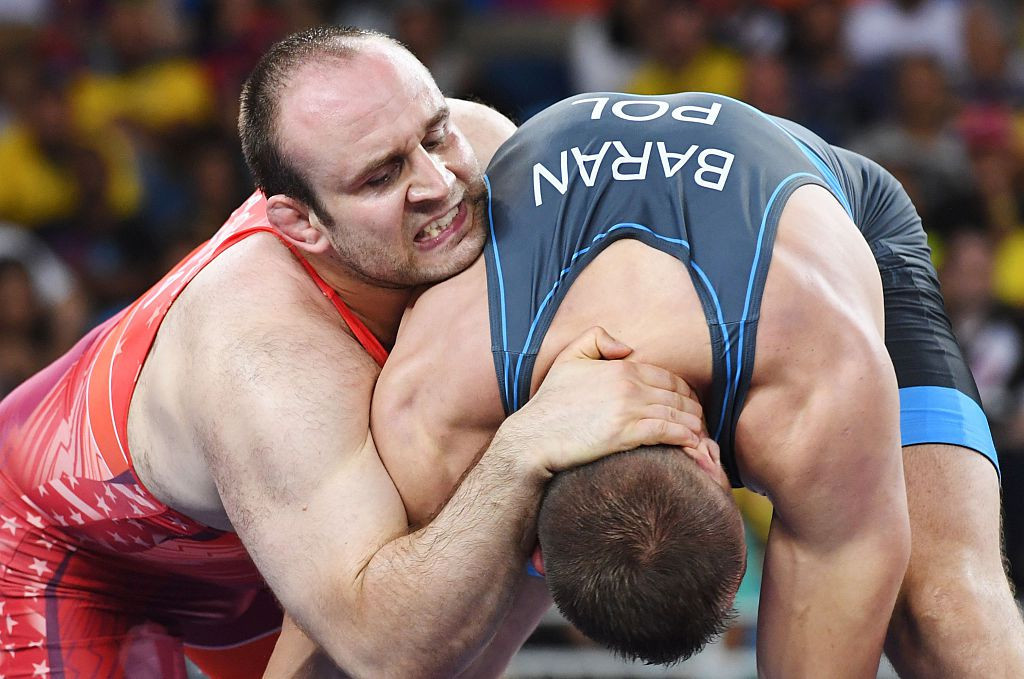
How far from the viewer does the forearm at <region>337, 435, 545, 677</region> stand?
95.4 inches

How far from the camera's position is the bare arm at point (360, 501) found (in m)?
2.41

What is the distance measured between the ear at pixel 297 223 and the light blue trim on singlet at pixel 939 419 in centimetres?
125

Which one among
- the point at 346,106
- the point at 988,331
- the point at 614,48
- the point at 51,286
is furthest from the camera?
the point at 614,48

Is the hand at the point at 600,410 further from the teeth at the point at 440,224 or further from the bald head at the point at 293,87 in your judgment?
the bald head at the point at 293,87

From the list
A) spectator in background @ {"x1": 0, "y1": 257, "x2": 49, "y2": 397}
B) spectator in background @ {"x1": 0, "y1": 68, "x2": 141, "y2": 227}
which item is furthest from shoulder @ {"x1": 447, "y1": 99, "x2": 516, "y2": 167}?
spectator in background @ {"x1": 0, "y1": 68, "x2": 141, "y2": 227}

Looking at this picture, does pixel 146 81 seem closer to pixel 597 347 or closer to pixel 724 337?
pixel 597 347

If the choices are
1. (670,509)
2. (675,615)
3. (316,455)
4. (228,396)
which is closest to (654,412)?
(670,509)

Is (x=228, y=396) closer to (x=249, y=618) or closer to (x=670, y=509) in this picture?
(x=670, y=509)

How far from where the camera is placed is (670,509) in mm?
2291

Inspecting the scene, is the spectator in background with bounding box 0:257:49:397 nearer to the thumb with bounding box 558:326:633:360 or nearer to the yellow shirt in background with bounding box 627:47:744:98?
the yellow shirt in background with bounding box 627:47:744:98

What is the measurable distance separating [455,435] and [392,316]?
42 centimetres

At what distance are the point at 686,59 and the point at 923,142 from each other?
123 centimetres

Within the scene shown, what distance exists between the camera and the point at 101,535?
3117 mm

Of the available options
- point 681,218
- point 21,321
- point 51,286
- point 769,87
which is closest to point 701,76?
point 769,87
